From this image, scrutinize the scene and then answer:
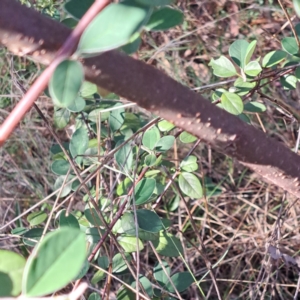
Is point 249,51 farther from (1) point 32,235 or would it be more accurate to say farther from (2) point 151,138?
(1) point 32,235

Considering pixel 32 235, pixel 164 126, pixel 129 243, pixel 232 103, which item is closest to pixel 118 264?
pixel 129 243

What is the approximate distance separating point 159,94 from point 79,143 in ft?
1.71

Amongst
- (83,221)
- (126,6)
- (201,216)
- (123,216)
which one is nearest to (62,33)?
(126,6)

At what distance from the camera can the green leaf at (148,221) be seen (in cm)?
89

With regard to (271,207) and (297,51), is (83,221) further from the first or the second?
A: (271,207)

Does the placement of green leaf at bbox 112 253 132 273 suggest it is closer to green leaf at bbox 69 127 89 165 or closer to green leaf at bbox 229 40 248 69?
green leaf at bbox 69 127 89 165

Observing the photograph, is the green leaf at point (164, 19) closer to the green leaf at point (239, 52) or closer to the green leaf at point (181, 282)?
the green leaf at point (239, 52)

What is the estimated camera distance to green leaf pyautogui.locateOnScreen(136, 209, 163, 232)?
0.89m

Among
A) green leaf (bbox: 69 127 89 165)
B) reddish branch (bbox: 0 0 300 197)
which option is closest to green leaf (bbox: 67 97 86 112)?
green leaf (bbox: 69 127 89 165)

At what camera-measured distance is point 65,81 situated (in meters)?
0.40

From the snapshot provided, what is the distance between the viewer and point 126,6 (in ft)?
1.33

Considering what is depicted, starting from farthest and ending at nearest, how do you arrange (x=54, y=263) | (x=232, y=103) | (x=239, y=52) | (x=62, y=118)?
1. (x=62, y=118)
2. (x=239, y=52)
3. (x=232, y=103)
4. (x=54, y=263)

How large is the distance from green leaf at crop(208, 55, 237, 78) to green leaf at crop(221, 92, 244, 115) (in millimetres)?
101

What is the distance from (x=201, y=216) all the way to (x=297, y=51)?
972 millimetres
